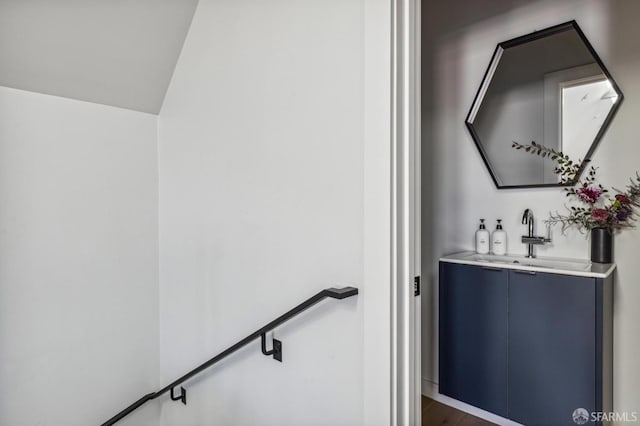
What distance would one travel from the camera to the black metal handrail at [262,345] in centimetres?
112

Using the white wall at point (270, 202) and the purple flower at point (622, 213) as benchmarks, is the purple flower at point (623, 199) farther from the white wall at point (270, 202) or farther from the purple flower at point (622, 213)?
the white wall at point (270, 202)

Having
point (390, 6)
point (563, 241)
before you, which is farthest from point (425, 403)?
point (390, 6)

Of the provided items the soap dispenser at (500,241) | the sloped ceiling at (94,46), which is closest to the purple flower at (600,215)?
the soap dispenser at (500,241)

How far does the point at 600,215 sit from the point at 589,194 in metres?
0.13

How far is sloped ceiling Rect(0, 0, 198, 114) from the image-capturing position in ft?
5.14

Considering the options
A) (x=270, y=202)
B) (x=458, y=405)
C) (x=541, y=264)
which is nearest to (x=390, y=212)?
(x=270, y=202)

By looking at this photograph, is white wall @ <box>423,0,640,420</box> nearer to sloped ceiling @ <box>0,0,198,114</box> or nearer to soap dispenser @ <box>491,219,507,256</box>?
soap dispenser @ <box>491,219,507,256</box>

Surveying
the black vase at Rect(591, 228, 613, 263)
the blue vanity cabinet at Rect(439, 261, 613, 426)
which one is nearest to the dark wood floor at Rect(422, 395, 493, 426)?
the blue vanity cabinet at Rect(439, 261, 613, 426)

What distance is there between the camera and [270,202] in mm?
1468

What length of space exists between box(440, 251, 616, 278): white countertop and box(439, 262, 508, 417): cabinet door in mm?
42

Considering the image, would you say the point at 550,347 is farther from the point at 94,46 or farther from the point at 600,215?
the point at 94,46

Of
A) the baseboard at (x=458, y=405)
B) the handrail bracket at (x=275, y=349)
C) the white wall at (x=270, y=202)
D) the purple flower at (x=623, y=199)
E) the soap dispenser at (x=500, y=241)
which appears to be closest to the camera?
the white wall at (x=270, y=202)

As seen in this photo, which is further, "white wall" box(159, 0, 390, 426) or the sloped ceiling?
the sloped ceiling

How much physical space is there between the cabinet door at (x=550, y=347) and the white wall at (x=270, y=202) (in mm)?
1226
